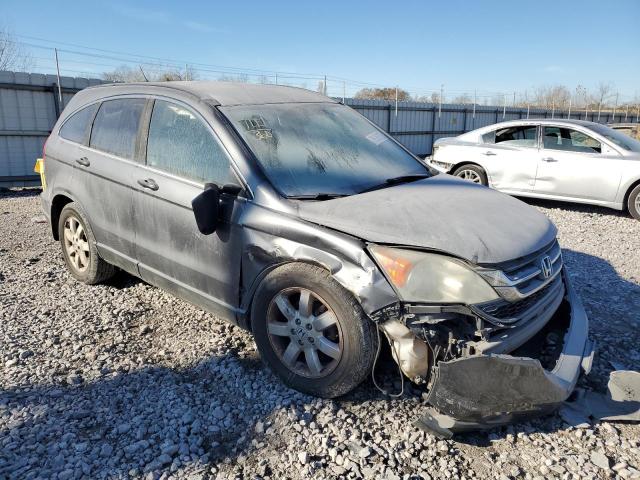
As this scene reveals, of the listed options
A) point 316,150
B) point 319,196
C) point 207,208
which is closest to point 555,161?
point 316,150

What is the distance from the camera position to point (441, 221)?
2.74 meters

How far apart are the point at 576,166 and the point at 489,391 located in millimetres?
6961

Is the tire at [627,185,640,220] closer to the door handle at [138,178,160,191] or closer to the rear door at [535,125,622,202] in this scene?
the rear door at [535,125,622,202]

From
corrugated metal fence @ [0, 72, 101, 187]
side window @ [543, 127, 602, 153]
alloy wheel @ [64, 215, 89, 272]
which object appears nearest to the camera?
alloy wheel @ [64, 215, 89, 272]

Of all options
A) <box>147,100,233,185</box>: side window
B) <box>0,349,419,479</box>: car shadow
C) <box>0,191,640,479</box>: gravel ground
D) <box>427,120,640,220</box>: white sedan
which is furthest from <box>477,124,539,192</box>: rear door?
<box>147,100,233,185</box>: side window

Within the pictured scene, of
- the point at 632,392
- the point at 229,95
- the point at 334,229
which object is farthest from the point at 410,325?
the point at 229,95

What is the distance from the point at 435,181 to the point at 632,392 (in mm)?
1763

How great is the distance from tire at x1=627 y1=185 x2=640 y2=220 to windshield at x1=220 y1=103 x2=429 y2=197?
553cm

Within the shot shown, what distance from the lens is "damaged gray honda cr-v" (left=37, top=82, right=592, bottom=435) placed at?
2.47 meters

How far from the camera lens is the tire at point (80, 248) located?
174 inches

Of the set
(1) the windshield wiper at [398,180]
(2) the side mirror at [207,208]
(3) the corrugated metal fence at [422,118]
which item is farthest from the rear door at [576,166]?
(3) the corrugated metal fence at [422,118]

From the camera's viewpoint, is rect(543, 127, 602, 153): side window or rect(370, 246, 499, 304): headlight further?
rect(543, 127, 602, 153): side window

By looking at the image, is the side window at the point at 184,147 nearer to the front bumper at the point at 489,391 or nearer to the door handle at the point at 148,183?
the door handle at the point at 148,183

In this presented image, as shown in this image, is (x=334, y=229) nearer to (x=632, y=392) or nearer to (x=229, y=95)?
(x=229, y=95)
